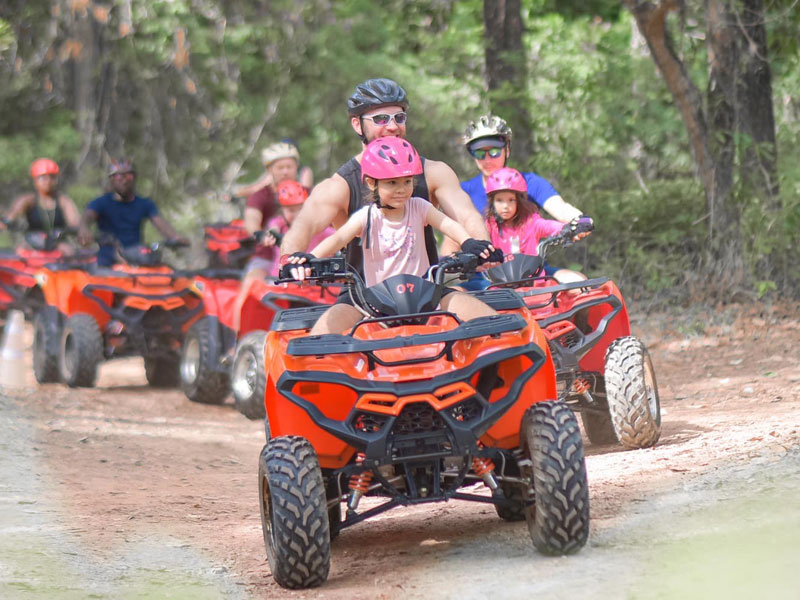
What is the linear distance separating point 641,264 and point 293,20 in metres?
12.0

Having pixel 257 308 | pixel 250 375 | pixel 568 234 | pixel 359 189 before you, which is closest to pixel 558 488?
pixel 359 189

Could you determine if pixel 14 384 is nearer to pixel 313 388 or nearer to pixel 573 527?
pixel 313 388

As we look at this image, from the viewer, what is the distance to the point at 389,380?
533 cm

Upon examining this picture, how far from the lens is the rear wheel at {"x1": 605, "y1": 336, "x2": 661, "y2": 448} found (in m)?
7.52

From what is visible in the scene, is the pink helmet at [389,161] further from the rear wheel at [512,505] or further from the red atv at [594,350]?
the red atv at [594,350]

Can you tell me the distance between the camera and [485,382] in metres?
5.61

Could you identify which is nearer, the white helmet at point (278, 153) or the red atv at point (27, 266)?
the white helmet at point (278, 153)

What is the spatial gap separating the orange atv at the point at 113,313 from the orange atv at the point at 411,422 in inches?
299

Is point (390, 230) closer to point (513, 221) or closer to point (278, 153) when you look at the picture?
point (513, 221)

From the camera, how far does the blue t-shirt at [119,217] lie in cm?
1398

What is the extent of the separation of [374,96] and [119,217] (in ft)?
24.1

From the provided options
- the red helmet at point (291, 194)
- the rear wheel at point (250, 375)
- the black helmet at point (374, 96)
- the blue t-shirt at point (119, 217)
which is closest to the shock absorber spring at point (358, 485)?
the black helmet at point (374, 96)

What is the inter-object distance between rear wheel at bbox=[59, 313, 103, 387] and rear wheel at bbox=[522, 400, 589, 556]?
8.52 metres

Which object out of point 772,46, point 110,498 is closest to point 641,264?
point 772,46
